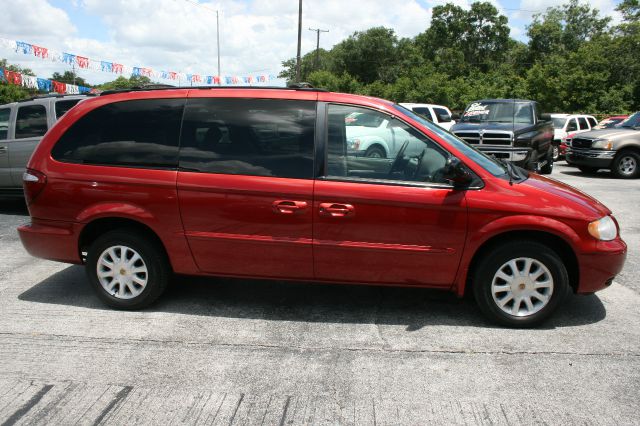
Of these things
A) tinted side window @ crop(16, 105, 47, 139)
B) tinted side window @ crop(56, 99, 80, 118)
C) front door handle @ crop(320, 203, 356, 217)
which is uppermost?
tinted side window @ crop(56, 99, 80, 118)

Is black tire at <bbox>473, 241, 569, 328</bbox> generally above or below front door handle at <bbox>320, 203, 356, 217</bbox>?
below

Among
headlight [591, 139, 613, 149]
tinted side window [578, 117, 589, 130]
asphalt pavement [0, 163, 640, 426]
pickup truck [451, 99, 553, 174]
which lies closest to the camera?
asphalt pavement [0, 163, 640, 426]

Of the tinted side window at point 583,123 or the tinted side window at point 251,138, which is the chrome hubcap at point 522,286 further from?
the tinted side window at point 583,123

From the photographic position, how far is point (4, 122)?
8734 mm

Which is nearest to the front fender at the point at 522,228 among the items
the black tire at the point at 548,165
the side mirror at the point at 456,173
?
the side mirror at the point at 456,173

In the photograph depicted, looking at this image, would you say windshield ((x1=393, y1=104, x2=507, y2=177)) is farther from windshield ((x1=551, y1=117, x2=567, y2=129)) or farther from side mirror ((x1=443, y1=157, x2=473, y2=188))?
windshield ((x1=551, y1=117, x2=567, y2=129))

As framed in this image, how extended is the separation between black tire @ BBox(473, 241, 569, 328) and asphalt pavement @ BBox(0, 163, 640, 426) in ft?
0.39

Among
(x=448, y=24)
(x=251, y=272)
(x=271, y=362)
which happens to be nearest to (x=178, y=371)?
(x=271, y=362)

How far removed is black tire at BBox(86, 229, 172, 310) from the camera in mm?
4500

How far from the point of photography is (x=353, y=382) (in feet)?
11.4

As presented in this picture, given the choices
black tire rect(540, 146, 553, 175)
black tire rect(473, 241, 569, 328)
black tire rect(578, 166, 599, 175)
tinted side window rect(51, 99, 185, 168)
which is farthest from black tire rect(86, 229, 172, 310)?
black tire rect(578, 166, 599, 175)

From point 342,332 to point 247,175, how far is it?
1407 mm

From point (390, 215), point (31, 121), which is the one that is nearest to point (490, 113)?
point (31, 121)

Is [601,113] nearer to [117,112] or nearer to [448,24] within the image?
[117,112]
